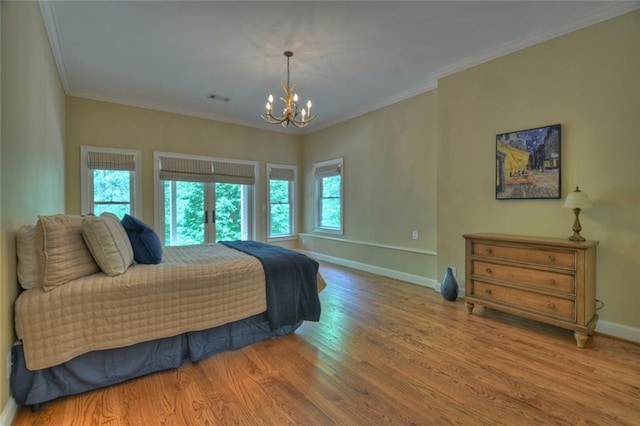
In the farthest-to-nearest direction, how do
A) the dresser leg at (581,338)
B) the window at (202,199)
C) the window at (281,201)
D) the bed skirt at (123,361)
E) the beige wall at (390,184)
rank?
the window at (281,201)
the window at (202,199)
the beige wall at (390,184)
the dresser leg at (581,338)
the bed skirt at (123,361)

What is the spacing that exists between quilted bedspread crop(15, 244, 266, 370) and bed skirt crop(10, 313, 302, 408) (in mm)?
82

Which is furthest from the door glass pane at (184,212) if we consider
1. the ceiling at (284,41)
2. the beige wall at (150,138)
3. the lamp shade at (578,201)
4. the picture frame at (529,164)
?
the lamp shade at (578,201)

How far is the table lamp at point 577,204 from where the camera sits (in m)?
2.51

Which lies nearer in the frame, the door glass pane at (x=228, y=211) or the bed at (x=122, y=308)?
the bed at (x=122, y=308)

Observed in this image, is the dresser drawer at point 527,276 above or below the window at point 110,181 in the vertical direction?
below

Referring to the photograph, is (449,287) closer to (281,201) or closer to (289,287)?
(289,287)

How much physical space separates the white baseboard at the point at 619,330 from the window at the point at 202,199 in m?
5.06

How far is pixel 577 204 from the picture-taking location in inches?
99.0

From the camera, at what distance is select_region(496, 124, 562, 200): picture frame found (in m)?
2.88

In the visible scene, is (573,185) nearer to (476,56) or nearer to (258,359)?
(476,56)

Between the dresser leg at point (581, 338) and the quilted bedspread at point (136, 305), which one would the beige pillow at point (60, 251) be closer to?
the quilted bedspread at point (136, 305)

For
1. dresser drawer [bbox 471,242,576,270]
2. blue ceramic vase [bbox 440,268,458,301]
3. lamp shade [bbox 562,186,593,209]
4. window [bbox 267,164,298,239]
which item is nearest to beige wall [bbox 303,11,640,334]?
blue ceramic vase [bbox 440,268,458,301]

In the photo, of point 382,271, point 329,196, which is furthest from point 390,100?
point 382,271

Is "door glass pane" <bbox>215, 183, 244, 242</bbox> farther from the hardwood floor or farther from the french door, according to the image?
the hardwood floor
